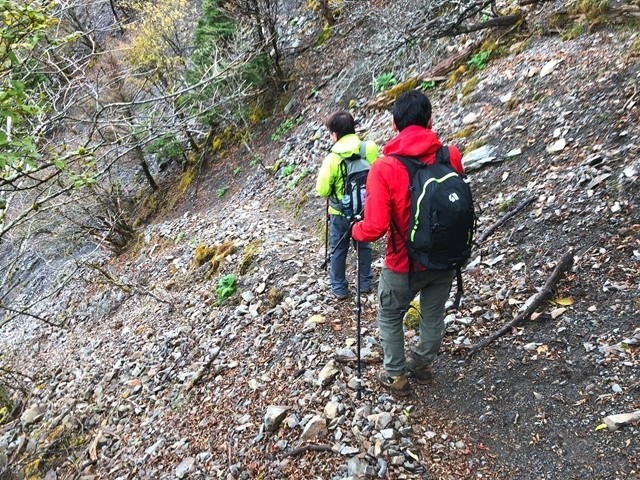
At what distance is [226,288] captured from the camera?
24.3 feet

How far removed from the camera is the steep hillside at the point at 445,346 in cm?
355

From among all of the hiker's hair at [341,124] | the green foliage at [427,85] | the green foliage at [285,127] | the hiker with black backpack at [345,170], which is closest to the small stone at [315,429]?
the hiker with black backpack at [345,170]

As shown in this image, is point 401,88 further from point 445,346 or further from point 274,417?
point 274,417

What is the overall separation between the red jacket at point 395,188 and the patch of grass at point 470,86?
241 inches

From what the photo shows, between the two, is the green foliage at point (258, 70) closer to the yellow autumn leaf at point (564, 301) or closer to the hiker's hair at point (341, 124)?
the hiker's hair at point (341, 124)

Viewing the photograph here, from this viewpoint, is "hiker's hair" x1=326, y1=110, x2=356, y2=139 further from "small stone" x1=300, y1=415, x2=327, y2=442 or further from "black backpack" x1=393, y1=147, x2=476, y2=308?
"small stone" x1=300, y1=415, x2=327, y2=442

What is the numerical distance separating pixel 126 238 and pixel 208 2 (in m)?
8.80

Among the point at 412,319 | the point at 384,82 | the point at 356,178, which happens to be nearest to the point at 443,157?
the point at 356,178

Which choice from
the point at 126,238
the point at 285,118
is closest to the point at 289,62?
the point at 285,118

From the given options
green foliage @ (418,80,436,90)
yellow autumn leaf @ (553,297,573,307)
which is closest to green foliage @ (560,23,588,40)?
green foliage @ (418,80,436,90)

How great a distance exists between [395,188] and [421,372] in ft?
6.08

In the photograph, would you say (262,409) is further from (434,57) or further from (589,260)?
(434,57)

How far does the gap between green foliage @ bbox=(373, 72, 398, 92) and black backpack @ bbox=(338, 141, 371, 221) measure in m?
7.63

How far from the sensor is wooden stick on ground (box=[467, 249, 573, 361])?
14.3 ft
